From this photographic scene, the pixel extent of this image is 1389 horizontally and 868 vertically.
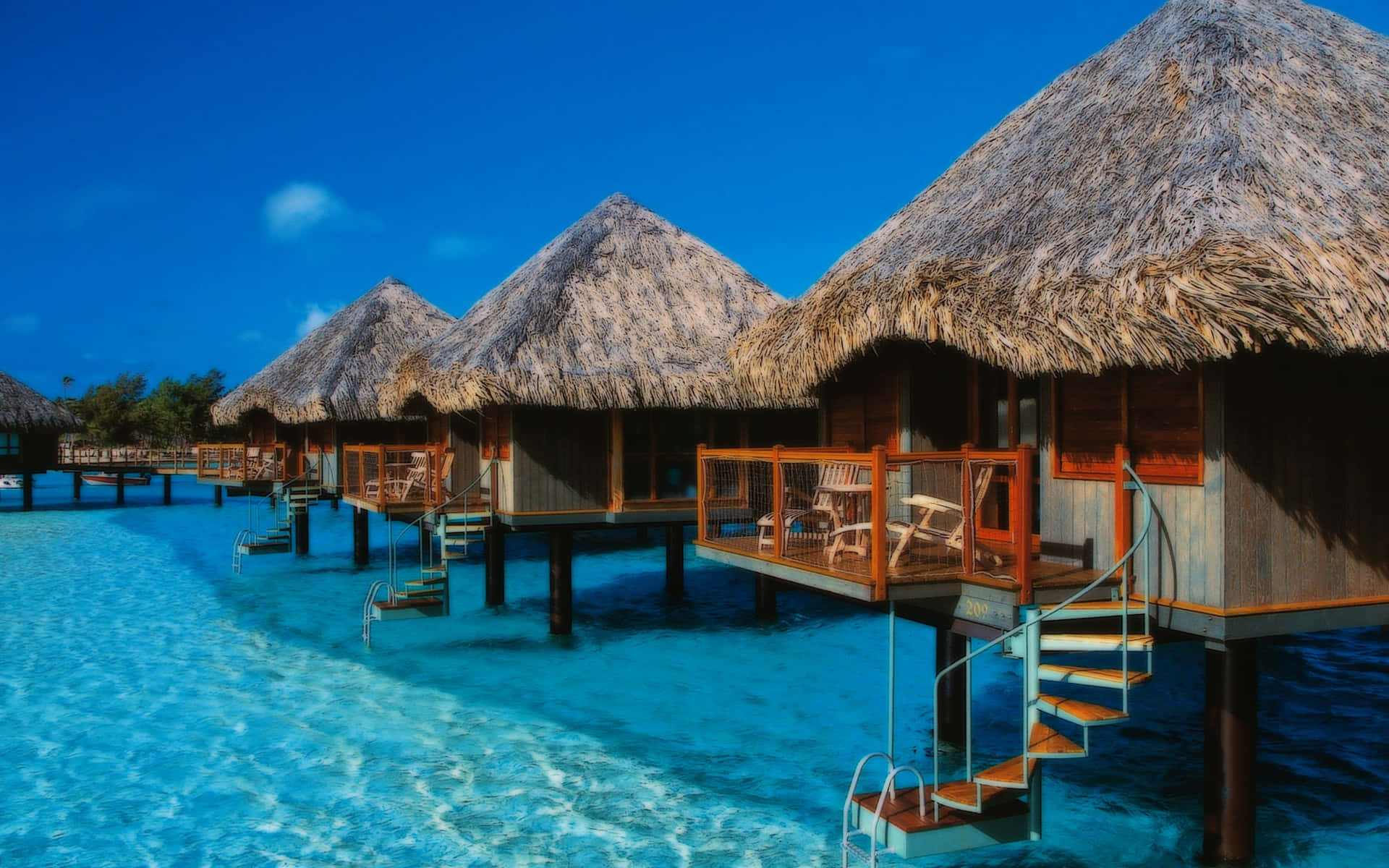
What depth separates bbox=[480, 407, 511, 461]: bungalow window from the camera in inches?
629

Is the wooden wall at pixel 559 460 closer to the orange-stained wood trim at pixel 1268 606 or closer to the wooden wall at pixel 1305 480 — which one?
the orange-stained wood trim at pixel 1268 606

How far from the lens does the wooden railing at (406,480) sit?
55.2ft

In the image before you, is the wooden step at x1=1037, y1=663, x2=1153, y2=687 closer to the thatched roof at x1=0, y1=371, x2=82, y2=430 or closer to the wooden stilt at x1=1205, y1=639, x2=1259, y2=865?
the wooden stilt at x1=1205, y1=639, x2=1259, y2=865


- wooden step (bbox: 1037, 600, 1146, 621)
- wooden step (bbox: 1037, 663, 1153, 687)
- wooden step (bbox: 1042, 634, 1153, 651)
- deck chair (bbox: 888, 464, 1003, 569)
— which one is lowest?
wooden step (bbox: 1037, 663, 1153, 687)

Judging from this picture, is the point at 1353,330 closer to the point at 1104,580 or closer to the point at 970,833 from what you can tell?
the point at 1104,580

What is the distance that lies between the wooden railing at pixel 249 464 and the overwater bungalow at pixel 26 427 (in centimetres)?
1359

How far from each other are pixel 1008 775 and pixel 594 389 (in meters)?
9.92

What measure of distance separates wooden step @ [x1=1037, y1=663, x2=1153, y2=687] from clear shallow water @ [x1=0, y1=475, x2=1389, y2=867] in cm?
232

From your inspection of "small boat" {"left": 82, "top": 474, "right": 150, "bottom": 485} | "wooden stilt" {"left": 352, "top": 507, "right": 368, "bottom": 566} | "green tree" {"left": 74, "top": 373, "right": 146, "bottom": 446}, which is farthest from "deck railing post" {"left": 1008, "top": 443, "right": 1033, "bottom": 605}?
"green tree" {"left": 74, "top": 373, "right": 146, "bottom": 446}

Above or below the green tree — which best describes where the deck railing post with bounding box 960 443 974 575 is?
below

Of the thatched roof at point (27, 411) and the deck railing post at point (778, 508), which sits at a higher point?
the thatched roof at point (27, 411)

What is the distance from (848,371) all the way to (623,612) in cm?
979

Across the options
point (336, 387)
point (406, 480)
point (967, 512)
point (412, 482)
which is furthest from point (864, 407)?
point (336, 387)

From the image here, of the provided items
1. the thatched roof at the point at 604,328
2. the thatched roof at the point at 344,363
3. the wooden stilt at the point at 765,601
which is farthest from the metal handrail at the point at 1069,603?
the thatched roof at the point at 344,363
